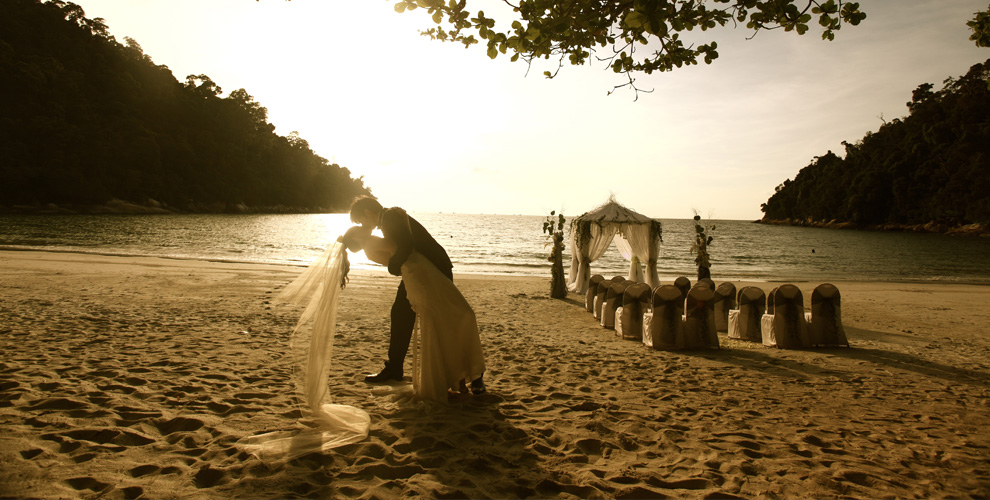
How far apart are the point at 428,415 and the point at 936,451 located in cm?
386

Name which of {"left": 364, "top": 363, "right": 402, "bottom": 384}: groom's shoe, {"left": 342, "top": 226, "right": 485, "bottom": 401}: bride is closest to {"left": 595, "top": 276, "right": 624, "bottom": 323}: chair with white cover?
{"left": 364, "top": 363, "right": 402, "bottom": 384}: groom's shoe

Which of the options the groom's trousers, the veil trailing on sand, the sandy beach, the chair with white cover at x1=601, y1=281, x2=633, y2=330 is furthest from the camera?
the chair with white cover at x1=601, y1=281, x2=633, y2=330

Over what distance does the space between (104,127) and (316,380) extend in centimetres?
8249

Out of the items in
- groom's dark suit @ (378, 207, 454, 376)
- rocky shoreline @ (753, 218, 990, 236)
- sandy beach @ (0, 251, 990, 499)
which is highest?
rocky shoreline @ (753, 218, 990, 236)

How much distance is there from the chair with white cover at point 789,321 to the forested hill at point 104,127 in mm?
74251

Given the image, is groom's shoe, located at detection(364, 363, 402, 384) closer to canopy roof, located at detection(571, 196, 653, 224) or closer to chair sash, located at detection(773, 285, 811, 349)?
chair sash, located at detection(773, 285, 811, 349)

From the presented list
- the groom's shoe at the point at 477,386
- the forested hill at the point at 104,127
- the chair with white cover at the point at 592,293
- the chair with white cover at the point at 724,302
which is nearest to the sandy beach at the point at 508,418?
the groom's shoe at the point at 477,386

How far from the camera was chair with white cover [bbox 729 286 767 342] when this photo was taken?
8.73m

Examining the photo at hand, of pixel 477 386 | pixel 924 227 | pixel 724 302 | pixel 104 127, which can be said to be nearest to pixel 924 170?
pixel 924 227

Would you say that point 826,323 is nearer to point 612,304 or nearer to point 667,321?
point 667,321

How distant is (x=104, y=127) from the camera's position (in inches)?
2655

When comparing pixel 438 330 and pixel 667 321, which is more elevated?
pixel 438 330

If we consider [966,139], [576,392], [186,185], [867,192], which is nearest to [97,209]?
[186,185]

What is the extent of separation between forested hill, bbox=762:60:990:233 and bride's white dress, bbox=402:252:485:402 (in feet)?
294
